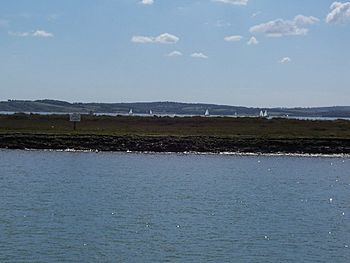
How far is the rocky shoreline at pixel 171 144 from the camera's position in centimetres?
7075

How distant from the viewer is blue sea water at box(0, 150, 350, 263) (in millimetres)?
24656

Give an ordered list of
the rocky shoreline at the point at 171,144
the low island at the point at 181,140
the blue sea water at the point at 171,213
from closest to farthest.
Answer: the blue sea water at the point at 171,213, the rocky shoreline at the point at 171,144, the low island at the point at 181,140

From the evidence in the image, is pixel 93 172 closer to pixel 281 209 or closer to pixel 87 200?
pixel 87 200

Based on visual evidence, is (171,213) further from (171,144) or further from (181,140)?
(181,140)

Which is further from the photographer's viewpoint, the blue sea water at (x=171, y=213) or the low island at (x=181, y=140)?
the low island at (x=181, y=140)

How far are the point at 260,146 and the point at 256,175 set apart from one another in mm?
21521

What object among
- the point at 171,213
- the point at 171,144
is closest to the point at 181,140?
the point at 171,144

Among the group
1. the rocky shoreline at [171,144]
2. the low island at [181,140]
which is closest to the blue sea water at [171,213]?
the rocky shoreline at [171,144]

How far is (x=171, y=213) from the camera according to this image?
105 feet

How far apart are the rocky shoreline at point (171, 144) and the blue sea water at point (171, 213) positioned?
47.8 ft

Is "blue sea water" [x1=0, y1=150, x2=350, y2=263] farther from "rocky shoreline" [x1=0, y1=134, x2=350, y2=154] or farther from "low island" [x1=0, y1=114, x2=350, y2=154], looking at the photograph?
"low island" [x1=0, y1=114, x2=350, y2=154]

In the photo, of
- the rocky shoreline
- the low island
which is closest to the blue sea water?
the rocky shoreline

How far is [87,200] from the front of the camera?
35.8m

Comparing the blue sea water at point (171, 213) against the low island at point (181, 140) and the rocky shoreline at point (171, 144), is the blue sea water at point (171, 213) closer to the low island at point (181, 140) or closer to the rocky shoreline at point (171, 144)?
the rocky shoreline at point (171, 144)
